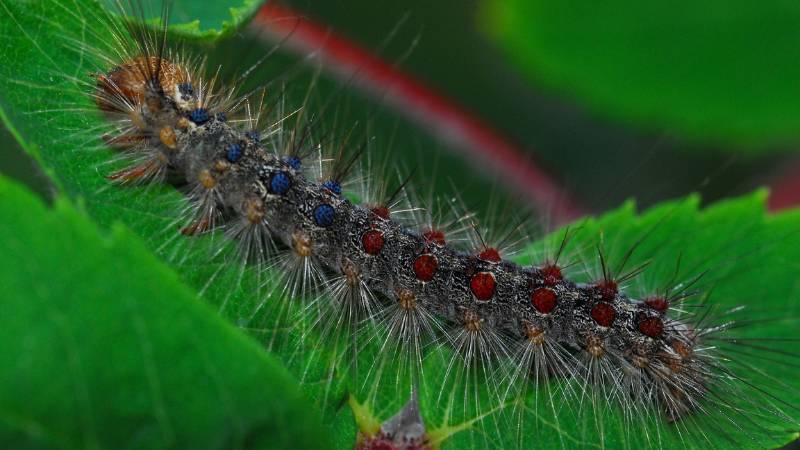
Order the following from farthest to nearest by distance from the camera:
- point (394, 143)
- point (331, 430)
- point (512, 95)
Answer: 1. point (512, 95)
2. point (394, 143)
3. point (331, 430)

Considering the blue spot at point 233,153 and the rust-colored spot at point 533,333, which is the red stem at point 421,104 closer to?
the blue spot at point 233,153

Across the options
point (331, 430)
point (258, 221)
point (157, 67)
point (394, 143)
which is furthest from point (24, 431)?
point (394, 143)

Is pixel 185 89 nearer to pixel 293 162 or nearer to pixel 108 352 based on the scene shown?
pixel 293 162

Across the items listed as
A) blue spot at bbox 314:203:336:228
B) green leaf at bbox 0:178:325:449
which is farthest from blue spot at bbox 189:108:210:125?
green leaf at bbox 0:178:325:449

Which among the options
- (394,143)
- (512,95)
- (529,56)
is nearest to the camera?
(394,143)

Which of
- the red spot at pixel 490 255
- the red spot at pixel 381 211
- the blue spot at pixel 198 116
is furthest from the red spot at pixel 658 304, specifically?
the blue spot at pixel 198 116

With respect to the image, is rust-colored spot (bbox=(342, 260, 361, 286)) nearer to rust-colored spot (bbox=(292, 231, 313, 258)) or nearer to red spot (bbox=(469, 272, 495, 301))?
rust-colored spot (bbox=(292, 231, 313, 258))

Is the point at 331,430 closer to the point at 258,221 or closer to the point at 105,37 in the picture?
the point at 258,221
